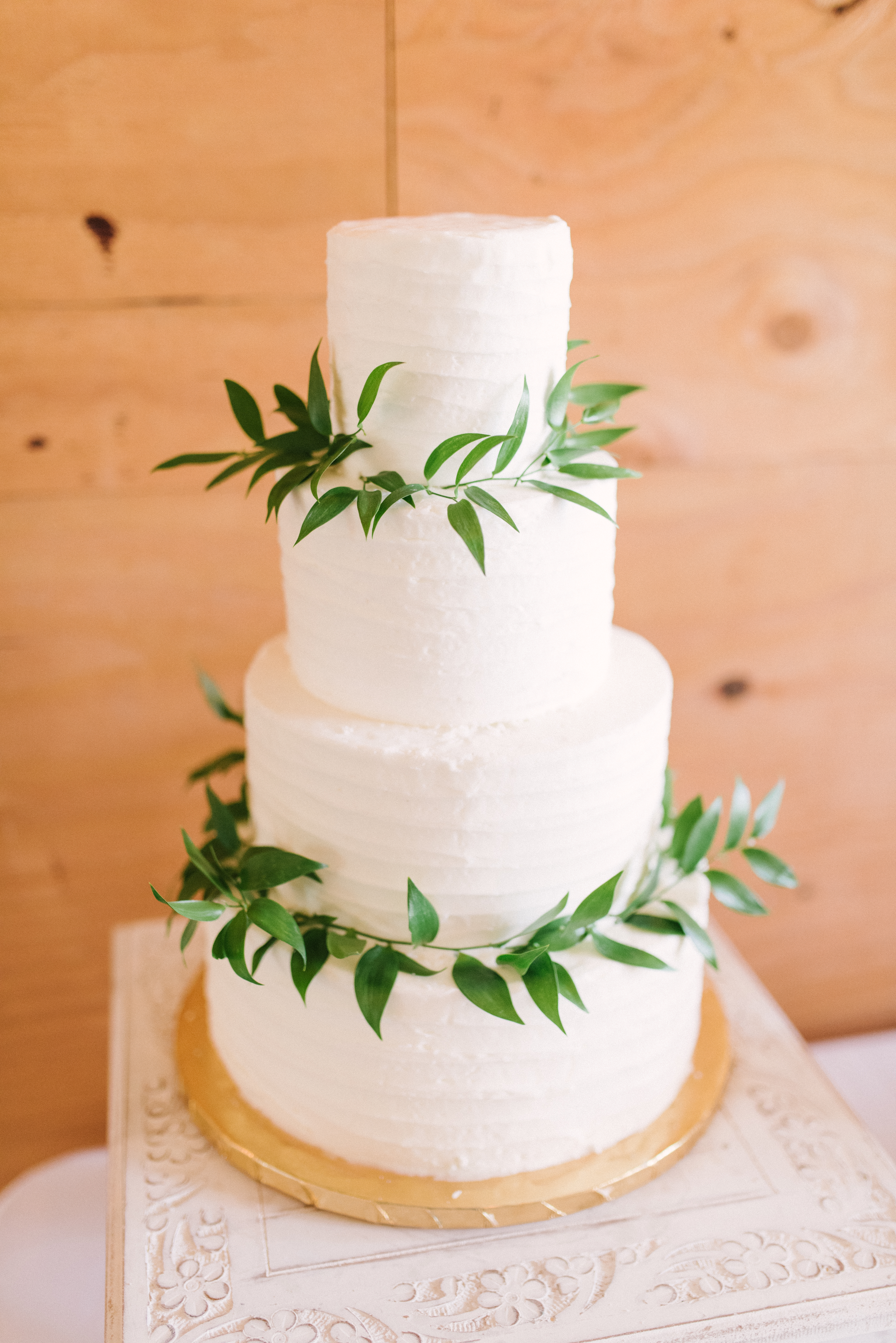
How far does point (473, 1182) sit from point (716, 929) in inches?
23.5

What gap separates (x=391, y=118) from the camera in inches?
50.7

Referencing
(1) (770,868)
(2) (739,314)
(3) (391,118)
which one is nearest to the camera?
(1) (770,868)

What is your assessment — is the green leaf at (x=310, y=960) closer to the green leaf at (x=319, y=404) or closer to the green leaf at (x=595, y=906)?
the green leaf at (x=595, y=906)

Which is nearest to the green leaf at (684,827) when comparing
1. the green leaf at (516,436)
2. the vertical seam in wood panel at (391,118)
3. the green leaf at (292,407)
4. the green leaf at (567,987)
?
the green leaf at (567,987)

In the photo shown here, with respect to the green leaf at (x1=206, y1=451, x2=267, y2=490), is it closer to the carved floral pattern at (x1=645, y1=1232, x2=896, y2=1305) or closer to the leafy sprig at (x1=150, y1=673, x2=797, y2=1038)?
the leafy sprig at (x1=150, y1=673, x2=797, y2=1038)

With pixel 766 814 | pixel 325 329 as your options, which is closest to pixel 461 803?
pixel 766 814

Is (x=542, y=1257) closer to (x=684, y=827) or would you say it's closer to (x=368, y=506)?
(x=684, y=827)

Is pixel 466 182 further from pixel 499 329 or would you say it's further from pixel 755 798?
pixel 755 798

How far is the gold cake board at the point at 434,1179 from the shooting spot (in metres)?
0.99

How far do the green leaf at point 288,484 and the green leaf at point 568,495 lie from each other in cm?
20

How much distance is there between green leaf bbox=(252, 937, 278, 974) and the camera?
97 centimetres

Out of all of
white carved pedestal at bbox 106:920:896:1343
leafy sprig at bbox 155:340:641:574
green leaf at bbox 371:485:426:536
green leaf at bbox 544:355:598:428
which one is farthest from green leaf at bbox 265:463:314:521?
white carved pedestal at bbox 106:920:896:1343

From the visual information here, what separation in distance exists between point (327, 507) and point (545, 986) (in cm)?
45

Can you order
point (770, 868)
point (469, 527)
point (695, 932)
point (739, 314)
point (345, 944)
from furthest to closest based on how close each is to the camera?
point (739, 314) < point (770, 868) < point (695, 932) < point (345, 944) < point (469, 527)
